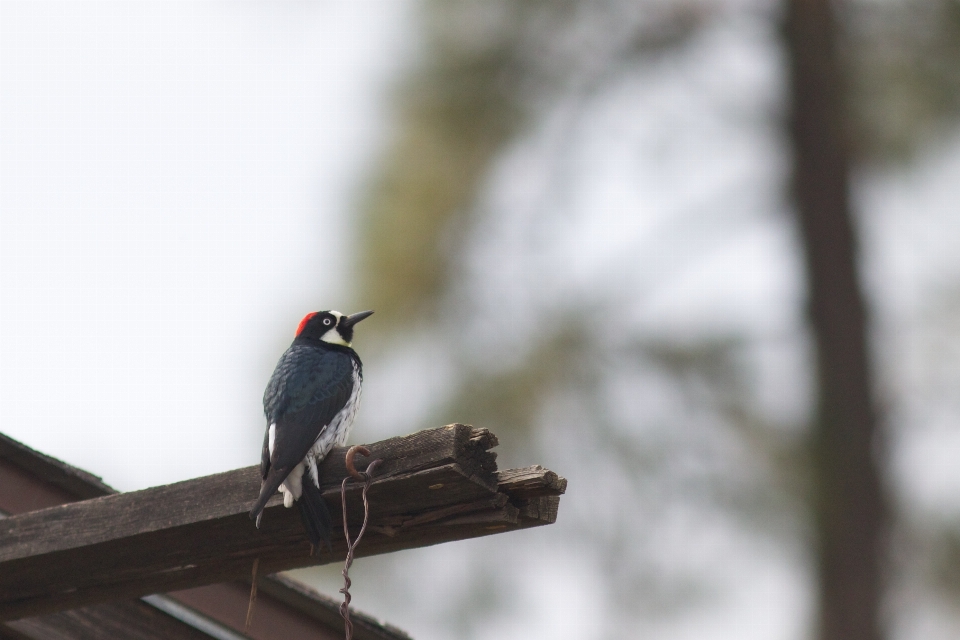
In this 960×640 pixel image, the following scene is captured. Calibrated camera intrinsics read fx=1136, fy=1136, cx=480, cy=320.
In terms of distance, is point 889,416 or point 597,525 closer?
point 889,416

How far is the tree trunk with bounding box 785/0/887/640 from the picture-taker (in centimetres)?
669

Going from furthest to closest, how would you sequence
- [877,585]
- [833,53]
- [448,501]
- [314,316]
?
[833,53]
[877,585]
[314,316]
[448,501]

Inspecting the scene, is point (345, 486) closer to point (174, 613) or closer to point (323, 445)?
point (323, 445)

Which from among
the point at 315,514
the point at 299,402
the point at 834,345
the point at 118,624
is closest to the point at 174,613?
the point at 118,624

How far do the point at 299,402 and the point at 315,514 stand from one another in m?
0.69

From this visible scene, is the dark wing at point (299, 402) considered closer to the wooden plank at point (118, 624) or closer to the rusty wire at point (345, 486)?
the rusty wire at point (345, 486)

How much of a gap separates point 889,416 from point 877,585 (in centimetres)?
106

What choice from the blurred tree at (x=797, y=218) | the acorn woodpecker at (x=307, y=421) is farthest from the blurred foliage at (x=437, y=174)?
the acorn woodpecker at (x=307, y=421)

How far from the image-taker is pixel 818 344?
734 centimetres

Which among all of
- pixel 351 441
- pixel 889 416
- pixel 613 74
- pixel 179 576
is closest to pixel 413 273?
pixel 351 441

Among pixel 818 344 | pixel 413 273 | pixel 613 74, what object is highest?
pixel 613 74

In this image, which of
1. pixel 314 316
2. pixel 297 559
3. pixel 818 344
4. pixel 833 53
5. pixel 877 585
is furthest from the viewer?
pixel 833 53

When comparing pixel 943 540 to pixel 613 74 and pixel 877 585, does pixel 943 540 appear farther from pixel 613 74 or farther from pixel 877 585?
pixel 613 74

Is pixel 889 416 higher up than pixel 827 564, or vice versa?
pixel 889 416
